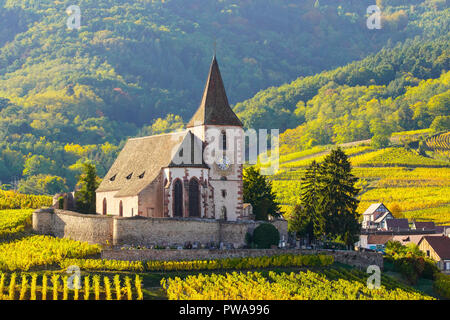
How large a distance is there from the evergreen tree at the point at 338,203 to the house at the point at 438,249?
15.6 meters

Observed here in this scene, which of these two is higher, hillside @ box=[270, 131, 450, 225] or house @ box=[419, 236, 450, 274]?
hillside @ box=[270, 131, 450, 225]

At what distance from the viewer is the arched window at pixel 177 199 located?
3152 inches

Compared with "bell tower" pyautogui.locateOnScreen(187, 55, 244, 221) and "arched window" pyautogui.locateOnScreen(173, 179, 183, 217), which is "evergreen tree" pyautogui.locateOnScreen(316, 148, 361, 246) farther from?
"arched window" pyautogui.locateOnScreen(173, 179, 183, 217)

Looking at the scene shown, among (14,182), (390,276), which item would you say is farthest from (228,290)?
(14,182)

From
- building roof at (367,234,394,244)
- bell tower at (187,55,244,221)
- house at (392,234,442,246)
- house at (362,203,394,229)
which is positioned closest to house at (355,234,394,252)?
building roof at (367,234,394,244)

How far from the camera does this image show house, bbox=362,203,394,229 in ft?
418

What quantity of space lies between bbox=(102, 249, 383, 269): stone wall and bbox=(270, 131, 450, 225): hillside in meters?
46.9

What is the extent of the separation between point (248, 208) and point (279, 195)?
55685mm

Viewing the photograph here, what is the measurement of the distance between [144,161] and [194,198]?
7.73m

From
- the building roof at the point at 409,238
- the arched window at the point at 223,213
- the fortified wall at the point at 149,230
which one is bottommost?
the building roof at the point at 409,238

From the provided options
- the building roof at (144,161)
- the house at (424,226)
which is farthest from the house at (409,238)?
the building roof at (144,161)

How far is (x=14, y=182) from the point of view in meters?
170

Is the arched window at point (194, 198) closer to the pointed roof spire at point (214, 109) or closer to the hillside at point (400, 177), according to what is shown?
the pointed roof spire at point (214, 109)
